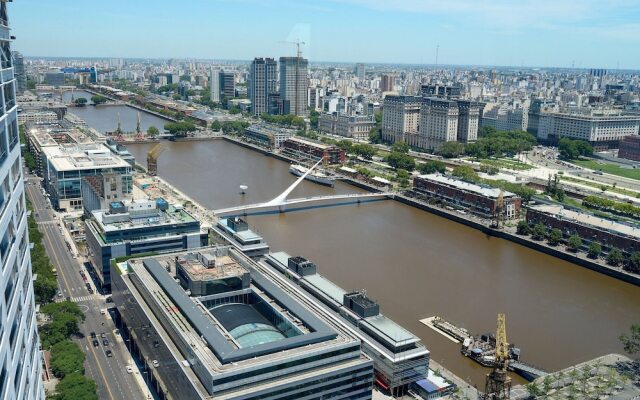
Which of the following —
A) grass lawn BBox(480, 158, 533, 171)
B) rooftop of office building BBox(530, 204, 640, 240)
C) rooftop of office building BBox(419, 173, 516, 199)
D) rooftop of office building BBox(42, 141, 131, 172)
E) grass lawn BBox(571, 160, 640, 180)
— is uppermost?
rooftop of office building BBox(42, 141, 131, 172)

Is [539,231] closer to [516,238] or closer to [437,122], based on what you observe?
[516,238]

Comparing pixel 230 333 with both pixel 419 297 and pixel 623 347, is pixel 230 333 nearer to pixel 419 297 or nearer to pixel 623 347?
pixel 419 297

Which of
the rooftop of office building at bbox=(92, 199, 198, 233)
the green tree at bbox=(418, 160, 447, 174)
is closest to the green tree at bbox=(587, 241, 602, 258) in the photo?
the rooftop of office building at bbox=(92, 199, 198, 233)

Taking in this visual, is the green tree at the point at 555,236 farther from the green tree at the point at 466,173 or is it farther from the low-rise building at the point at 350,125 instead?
the low-rise building at the point at 350,125

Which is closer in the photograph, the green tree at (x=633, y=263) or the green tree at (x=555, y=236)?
the green tree at (x=633, y=263)

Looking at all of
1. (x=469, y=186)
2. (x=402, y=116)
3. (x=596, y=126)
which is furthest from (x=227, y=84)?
(x=469, y=186)

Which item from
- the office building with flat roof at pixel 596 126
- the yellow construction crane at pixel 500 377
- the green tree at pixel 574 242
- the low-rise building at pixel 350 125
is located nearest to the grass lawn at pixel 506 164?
the office building with flat roof at pixel 596 126

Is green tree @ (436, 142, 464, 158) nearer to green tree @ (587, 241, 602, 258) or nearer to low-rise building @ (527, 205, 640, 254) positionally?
low-rise building @ (527, 205, 640, 254)
